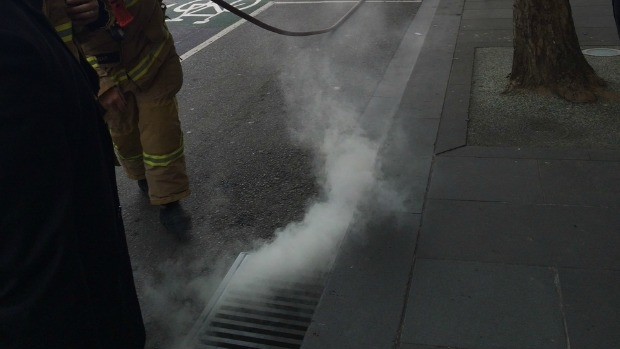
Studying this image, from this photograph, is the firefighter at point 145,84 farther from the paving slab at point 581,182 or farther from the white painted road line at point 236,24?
the white painted road line at point 236,24

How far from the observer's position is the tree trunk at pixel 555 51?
524cm

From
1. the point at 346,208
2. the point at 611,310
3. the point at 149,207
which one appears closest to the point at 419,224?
the point at 346,208

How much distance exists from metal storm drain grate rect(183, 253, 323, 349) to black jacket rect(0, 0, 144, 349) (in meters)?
0.99

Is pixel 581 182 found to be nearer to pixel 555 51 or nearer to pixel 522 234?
pixel 522 234

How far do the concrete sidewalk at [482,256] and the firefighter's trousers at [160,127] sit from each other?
1120 mm

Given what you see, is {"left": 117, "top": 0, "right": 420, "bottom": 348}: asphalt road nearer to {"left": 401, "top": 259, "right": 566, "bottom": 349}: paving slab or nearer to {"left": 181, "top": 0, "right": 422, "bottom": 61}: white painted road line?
{"left": 181, "top": 0, "right": 422, "bottom": 61}: white painted road line

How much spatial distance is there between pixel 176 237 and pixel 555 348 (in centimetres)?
233

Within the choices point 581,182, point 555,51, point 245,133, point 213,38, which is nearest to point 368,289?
point 581,182

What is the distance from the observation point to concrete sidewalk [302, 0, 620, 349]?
109 inches

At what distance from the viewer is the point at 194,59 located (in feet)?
27.0

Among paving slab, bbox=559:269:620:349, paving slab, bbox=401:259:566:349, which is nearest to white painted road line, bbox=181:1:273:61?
paving slab, bbox=401:259:566:349

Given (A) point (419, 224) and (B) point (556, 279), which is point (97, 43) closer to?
(A) point (419, 224)

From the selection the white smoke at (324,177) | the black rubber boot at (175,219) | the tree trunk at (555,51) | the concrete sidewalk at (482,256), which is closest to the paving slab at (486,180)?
the concrete sidewalk at (482,256)

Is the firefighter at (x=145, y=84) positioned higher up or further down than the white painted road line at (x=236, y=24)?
higher up
